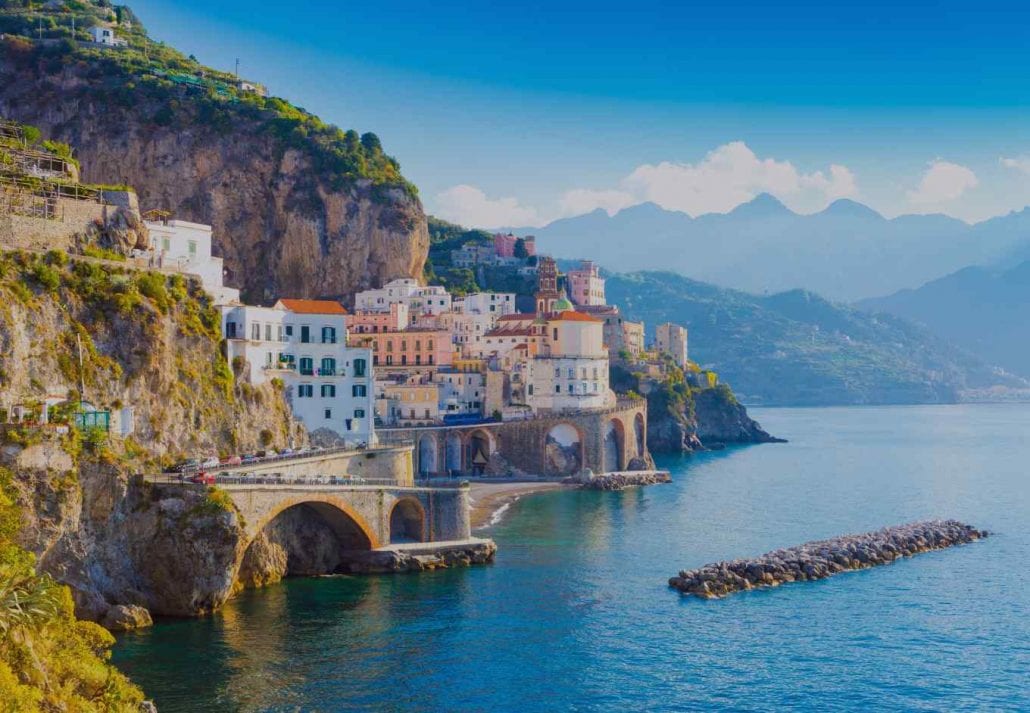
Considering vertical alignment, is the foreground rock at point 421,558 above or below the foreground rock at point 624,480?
below

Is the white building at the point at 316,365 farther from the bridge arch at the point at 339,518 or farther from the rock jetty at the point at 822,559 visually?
the rock jetty at the point at 822,559

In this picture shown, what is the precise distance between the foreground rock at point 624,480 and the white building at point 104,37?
9225 cm

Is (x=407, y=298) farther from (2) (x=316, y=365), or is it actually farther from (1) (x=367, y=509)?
(1) (x=367, y=509)

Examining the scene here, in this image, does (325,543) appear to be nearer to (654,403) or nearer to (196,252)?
(196,252)

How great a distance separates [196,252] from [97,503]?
30.1m

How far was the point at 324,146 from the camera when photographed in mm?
152875

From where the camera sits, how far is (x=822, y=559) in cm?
7338

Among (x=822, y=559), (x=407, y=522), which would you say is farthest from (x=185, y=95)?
(x=822, y=559)

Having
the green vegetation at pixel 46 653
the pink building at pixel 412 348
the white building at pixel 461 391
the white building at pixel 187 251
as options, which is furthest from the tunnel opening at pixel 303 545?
the pink building at pixel 412 348

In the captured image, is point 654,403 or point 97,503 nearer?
point 97,503

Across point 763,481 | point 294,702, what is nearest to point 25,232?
point 294,702

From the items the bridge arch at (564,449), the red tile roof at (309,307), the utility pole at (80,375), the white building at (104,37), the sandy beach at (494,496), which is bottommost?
the sandy beach at (494,496)

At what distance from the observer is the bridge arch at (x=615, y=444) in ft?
431

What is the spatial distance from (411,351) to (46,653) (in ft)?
345
